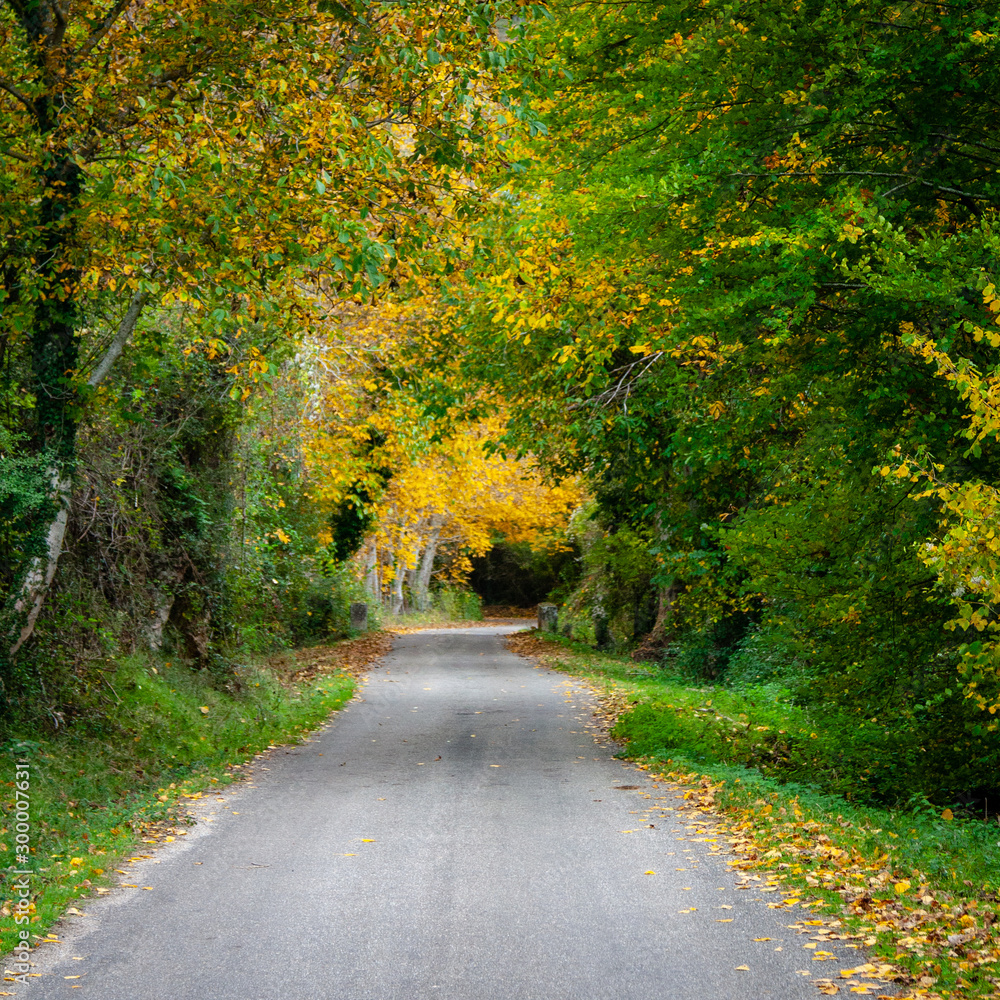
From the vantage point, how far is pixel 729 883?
6.71 meters

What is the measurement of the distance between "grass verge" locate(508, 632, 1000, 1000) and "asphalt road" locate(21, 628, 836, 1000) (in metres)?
0.30

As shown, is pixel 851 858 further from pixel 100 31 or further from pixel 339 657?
pixel 339 657

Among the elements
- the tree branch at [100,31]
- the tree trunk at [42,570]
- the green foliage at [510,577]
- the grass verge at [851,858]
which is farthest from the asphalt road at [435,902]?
the green foliage at [510,577]

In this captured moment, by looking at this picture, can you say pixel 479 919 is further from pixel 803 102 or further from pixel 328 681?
pixel 328 681

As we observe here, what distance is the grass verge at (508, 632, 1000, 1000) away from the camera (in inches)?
201

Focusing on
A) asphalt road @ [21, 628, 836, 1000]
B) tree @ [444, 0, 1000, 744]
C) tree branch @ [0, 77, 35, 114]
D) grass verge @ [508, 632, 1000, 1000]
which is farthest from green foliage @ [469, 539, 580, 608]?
tree branch @ [0, 77, 35, 114]

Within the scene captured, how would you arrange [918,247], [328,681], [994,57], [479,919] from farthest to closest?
[328,681] < [994,57] < [918,247] < [479,919]

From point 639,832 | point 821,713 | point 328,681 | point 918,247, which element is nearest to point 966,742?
point 821,713

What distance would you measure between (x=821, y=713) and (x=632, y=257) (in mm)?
5709

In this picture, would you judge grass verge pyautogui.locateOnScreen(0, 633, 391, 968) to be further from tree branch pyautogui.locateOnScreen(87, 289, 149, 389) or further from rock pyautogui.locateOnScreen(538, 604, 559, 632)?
rock pyautogui.locateOnScreen(538, 604, 559, 632)

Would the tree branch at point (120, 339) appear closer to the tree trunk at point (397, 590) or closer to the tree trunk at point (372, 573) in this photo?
the tree trunk at point (372, 573)

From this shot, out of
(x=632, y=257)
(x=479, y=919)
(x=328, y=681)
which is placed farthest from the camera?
(x=328, y=681)

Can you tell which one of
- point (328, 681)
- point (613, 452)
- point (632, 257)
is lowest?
point (328, 681)

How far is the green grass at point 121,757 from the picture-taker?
6829 mm
